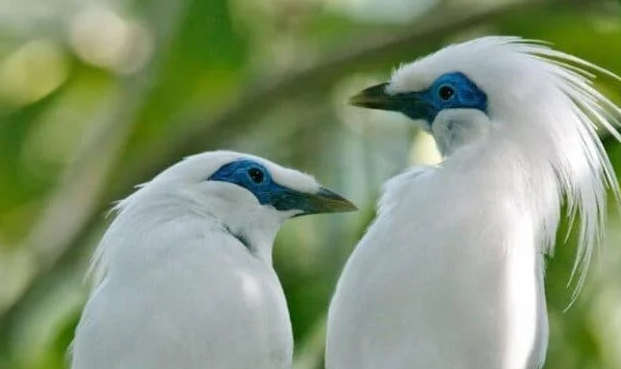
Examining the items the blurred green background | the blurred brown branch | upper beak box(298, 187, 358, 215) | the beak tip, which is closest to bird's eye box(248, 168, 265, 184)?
upper beak box(298, 187, 358, 215)

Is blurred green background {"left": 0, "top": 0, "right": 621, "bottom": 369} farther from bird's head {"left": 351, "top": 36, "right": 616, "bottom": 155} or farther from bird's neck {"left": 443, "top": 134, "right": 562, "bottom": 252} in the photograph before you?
bird's neck {"left": 443, "top": 134, "right": 562, "bottom": 252}

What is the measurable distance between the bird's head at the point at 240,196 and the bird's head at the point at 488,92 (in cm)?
30

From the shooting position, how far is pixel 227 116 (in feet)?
20.2

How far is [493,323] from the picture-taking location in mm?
4219

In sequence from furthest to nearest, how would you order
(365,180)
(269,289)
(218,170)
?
(365,180)
(218,170)
(269,289)

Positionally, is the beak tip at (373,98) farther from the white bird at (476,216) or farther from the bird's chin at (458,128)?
the bird's chin at (458,128)

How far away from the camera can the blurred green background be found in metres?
5.96

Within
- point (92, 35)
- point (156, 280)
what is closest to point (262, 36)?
point (92, 35)

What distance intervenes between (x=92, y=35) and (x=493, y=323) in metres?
2.90

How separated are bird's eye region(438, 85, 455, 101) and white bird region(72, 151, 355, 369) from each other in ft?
1.16

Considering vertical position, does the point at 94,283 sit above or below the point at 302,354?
above

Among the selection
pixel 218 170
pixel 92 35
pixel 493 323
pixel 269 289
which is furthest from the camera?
pixel 92 35

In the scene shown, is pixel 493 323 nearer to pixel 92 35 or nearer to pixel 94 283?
pixel 94 283

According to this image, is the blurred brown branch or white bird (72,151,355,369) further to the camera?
the blurred brown branch
